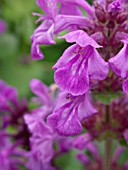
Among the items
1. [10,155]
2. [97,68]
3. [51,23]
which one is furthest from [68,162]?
[97,68]

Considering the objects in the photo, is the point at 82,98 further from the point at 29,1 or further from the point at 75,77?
the point at 29,1

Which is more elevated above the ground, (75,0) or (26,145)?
(75,0)

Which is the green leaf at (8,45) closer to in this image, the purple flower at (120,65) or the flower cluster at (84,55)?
the flower cluster at (84,55)

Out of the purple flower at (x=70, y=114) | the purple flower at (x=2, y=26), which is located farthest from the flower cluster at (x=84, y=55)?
the purple flower at (x=2, y=26)

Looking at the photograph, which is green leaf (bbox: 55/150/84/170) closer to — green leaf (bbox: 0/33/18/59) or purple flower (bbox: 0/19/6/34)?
green leaf (bbox: 0/33/18/59)

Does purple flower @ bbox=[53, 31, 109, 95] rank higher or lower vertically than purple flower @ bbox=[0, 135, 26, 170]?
higher

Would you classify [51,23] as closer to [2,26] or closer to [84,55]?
[84,55]

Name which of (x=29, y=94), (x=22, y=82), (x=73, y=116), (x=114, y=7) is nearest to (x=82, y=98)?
(x=73, y=116)

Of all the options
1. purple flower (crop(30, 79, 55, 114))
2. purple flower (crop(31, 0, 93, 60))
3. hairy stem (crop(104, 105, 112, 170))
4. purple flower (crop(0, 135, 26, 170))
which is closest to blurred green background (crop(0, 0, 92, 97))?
purple flower (crop(0, 135, 26, 170))
